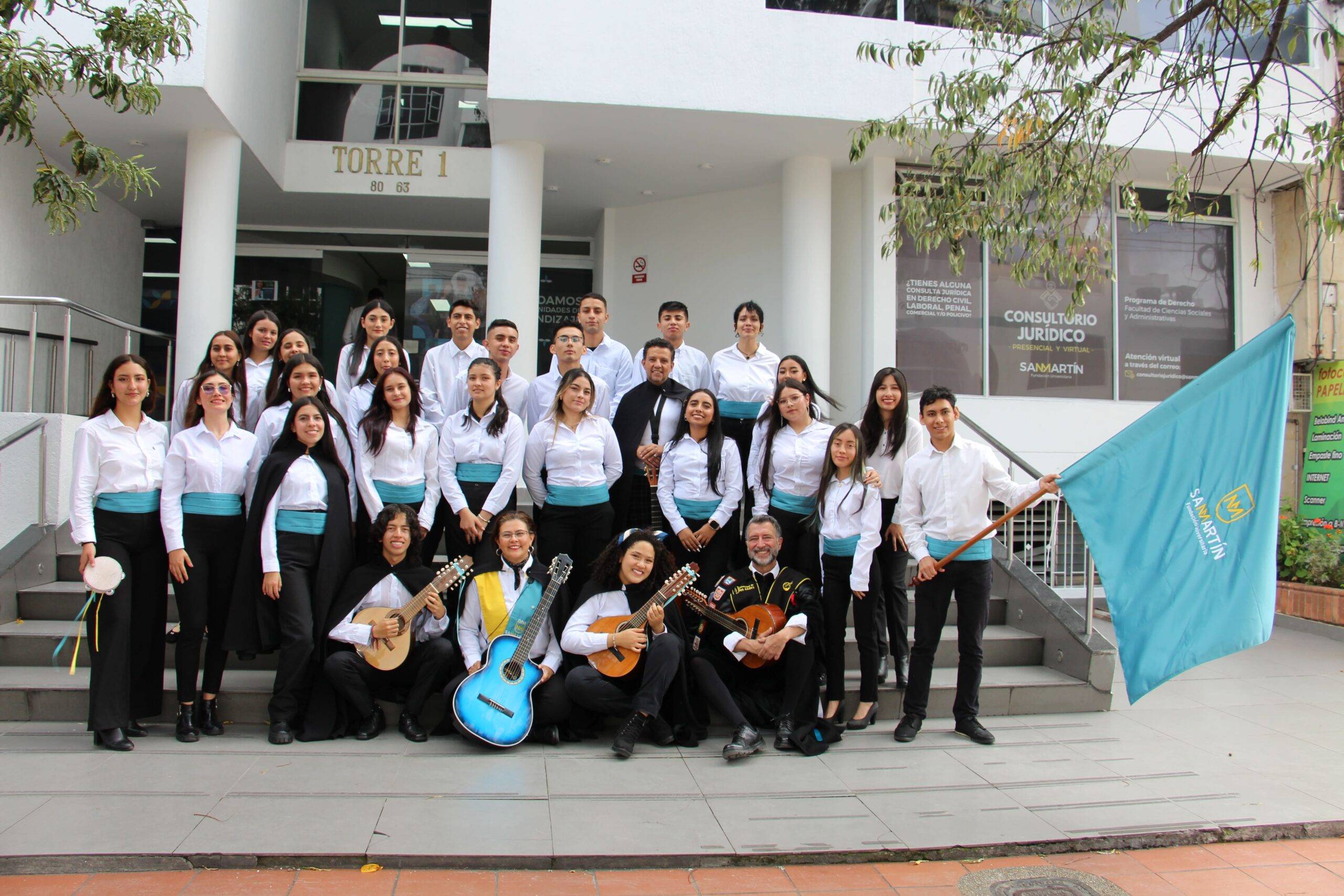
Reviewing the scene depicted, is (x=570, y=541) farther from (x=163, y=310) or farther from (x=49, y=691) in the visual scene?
(x=163, y=310)

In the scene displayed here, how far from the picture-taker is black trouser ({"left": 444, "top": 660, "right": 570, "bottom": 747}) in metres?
4.95

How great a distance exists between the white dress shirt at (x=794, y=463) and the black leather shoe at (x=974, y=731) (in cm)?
155

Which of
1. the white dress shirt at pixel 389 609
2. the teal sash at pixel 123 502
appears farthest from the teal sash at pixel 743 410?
the teal sash at pixel 123 502

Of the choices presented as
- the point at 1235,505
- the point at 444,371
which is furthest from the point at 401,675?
the point at 1235,505

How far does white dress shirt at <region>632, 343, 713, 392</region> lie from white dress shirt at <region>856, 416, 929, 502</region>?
4.58 ft

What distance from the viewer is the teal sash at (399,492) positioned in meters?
5.36

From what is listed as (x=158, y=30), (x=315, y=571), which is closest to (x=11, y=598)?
(x=315, y=571)

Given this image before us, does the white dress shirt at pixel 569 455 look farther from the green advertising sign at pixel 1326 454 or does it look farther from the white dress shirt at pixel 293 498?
the green advertising sign at pixel 1326 454

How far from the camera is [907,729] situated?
204 inches

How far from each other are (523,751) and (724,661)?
1.23 metres

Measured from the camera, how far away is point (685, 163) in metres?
9.97

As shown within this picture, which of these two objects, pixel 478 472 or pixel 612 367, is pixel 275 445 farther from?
pixel 612 367

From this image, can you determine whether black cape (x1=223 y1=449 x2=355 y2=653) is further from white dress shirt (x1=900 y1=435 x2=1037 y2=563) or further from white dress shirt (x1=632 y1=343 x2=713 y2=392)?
white dress shirt (x1=900 y1=435 x2=1037 y2=563)

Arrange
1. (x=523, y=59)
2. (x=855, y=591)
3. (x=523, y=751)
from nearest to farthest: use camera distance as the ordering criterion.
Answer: (x=523, y=751)
(x=855, y=591)
(x=523, y=59)
